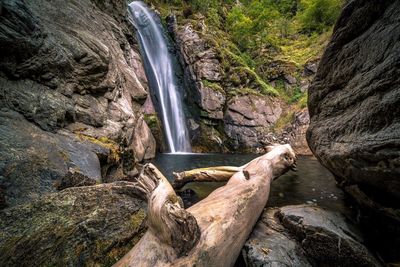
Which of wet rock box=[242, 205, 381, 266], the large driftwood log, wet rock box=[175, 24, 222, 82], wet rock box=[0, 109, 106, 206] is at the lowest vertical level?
wet rock box=[242, 205, 381, 266]

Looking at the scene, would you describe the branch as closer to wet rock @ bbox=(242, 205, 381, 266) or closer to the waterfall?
wet rock @ bbox=(242, 205, 381, 266)

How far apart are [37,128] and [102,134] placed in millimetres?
2210

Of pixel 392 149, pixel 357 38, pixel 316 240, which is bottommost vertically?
pixel 316 240

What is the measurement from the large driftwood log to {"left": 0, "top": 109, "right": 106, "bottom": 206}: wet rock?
1806 millimetres

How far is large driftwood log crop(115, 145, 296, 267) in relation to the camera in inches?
87.9

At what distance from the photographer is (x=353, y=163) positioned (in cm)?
327

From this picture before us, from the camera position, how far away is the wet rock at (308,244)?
2834mm

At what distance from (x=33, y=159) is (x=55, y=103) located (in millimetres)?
2635

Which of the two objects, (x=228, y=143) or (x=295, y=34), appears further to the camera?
(x=295, y=34)

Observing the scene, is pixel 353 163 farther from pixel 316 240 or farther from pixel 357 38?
pixel 357 38

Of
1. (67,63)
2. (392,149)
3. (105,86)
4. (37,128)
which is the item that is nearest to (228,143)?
(105,86)

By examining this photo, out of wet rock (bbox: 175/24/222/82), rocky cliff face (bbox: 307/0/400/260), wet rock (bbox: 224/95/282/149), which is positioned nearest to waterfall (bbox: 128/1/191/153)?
wet rock (bbox: 175/24/222/82)

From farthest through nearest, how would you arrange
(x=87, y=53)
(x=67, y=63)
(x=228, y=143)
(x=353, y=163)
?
1. (x=228, y=143)
2. (x=87, y=53)
3. (x=67, y=63)
4. (x=353, y=163)

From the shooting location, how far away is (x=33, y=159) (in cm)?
402
